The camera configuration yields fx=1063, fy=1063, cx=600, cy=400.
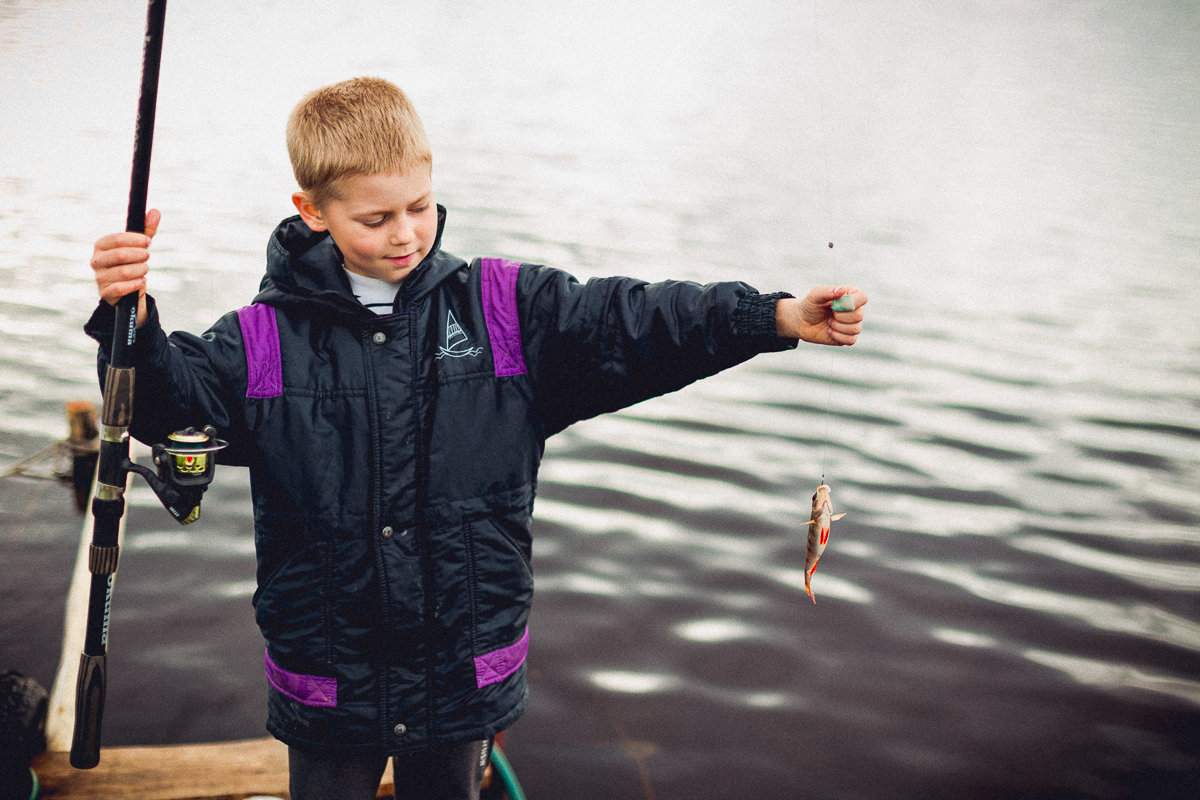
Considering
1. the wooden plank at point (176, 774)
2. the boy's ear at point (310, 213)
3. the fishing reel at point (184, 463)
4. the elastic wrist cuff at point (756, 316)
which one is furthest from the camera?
the wooden plank at point (176, 774)

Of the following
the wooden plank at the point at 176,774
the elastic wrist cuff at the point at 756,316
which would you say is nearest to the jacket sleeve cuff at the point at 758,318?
the elastic wrist cuff at the point at 756,316

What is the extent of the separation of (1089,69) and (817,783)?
33.8 metres

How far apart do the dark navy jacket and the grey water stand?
2.43 ft

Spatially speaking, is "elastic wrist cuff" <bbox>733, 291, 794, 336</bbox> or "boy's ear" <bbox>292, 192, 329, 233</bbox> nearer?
"elastic wrist cuff" <bbox>733, 291, 794, 336</bbox>

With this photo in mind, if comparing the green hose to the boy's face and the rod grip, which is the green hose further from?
the boy's face

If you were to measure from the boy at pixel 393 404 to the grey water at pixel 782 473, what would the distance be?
29.8 inches

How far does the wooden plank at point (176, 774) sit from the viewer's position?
284 centimetres

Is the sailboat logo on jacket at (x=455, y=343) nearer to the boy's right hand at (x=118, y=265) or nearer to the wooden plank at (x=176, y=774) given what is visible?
the boy's right hand at (x=118, y=265)

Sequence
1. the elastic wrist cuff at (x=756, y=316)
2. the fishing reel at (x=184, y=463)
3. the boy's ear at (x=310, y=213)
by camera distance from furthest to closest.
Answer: the boy's ear at (x=310, y=213) → the elastic wrist cuff at (x=756, y=316) → the fishing reel at (x=184, y=463)

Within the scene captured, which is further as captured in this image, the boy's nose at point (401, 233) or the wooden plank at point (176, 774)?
the wooden plank at point (176, 774)

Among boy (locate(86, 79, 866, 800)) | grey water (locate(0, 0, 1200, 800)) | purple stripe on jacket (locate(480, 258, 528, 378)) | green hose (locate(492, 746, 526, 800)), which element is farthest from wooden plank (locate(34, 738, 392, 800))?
purple stripe on jacket (locate(480, 258, 528, 378))

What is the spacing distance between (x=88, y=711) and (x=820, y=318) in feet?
5.14

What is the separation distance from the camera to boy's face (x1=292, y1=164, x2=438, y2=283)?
2004mm

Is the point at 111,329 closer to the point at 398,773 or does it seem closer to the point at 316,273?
the point at 316,273
